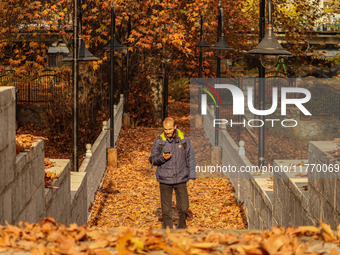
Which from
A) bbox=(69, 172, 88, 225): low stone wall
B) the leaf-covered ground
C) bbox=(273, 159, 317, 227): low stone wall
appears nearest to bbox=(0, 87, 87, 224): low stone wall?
the leaf-covered ground

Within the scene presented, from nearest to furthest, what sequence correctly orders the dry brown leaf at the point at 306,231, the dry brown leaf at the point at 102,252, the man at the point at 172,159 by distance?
the dry brown leaf at the point at 102,252 < the dry brown leaf at the point at 306,231 < the man at the point at 172,159

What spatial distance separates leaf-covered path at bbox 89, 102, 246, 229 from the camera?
41.4ft

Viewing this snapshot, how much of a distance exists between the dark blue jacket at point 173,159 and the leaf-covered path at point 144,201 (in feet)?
8.40

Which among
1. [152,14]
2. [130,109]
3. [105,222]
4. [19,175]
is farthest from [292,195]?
[130,109]

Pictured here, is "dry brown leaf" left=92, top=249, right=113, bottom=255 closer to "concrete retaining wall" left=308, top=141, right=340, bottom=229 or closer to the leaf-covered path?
"concrete retaining wall" left=308, top=141, right=340, bottom=229

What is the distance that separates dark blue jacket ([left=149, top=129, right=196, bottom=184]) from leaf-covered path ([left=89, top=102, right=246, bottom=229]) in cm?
256

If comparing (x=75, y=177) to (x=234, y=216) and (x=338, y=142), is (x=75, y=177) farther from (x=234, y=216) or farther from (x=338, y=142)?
(x=338, y=142)

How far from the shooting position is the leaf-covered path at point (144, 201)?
41.4ft

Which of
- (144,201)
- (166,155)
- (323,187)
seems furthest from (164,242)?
(144,201)

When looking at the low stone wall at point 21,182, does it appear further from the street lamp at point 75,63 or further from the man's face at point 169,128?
the street lamp at point 75,63

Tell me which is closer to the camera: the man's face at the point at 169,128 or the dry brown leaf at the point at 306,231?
the dry brown leaf at the point at 306,231

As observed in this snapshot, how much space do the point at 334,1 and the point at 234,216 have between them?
85.8ft

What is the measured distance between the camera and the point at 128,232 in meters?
4.73

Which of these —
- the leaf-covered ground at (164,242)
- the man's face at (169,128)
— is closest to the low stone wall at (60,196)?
the man's face at (169,128)
